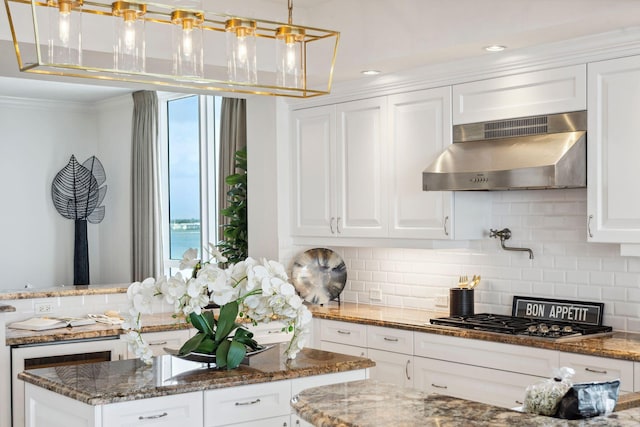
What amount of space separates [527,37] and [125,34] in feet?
7.78

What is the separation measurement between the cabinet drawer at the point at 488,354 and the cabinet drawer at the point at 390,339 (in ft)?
0.24

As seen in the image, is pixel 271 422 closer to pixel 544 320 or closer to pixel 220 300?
pixel 220 300

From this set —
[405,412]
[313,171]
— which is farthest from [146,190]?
[405,412]

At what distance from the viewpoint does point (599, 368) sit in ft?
13.3

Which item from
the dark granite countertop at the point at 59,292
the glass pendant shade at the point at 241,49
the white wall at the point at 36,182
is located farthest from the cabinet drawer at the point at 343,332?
the white wall at the point at 36,182

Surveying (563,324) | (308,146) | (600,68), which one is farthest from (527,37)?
(308,146)

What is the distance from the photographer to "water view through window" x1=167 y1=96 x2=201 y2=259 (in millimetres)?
8547

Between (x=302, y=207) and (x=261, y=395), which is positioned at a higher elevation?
(x=302, y=207)

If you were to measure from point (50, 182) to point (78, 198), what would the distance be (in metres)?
0.41

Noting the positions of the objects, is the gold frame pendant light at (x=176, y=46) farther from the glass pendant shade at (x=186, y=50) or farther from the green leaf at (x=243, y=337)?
the green leaf at (x=243, y=337)

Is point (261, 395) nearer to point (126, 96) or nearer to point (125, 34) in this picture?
point (125, 34)

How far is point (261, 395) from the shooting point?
3.44 meters

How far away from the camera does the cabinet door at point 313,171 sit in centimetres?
602

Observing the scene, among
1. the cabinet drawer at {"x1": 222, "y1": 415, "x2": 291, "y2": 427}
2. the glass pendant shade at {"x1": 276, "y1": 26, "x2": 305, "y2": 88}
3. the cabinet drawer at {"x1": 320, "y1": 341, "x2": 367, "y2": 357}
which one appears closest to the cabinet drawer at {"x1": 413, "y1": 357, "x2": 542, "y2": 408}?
the cabinet drawer at {"x1": 320, "y1": 341, "x2": 367, "y2": 357}
